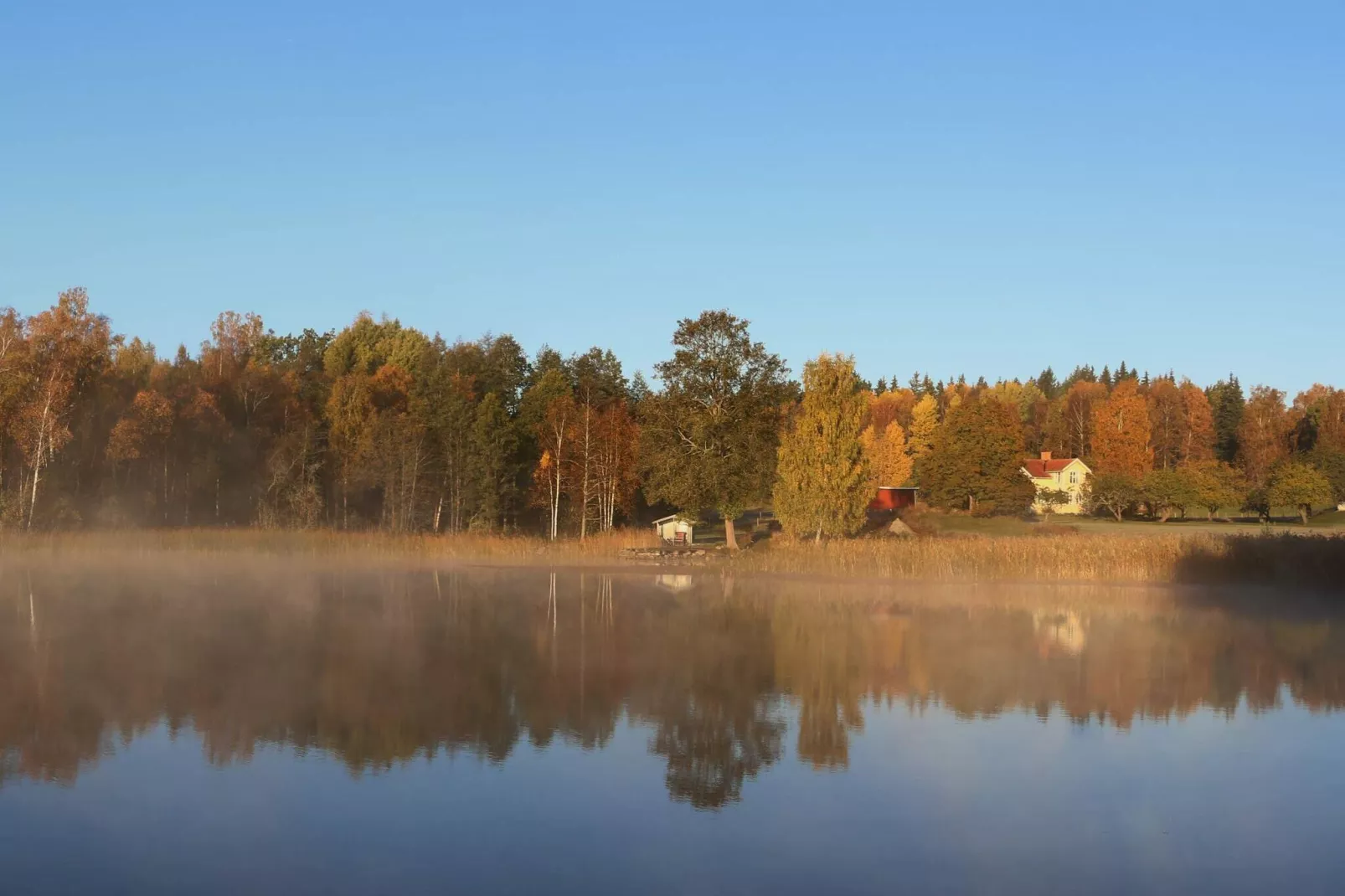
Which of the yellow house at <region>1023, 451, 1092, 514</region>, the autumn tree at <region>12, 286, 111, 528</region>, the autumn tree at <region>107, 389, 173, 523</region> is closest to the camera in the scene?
the autumn tree at <region>12, 286, 111, 528</region>

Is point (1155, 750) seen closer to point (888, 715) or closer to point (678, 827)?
point (888, 715)

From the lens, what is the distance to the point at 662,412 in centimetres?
6034

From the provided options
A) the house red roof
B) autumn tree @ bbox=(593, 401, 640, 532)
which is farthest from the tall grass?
the house red roof

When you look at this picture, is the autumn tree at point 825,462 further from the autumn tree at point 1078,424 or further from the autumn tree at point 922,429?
the autumn tree at point 1078,424

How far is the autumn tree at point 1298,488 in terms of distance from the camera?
89812mm

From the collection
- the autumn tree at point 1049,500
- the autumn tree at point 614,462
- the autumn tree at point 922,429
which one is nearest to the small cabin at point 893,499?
the autumn tree at point 1049,500

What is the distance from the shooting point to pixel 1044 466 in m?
119

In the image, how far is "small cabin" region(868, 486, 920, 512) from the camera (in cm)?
9425

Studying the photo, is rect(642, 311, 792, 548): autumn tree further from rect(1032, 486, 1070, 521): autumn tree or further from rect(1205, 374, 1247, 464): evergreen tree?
rect(1205, 374, 1247, 464): evergreen tree

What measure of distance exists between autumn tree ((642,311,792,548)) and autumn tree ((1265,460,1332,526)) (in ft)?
164

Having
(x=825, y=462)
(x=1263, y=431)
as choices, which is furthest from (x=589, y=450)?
(x=1263, y=431)

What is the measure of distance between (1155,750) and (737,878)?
8.85 m

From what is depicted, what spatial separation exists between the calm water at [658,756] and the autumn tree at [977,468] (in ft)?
199

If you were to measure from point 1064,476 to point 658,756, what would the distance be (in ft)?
351
